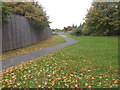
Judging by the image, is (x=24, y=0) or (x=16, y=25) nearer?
(x=16, y=25)

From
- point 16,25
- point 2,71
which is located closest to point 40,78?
point 2,71

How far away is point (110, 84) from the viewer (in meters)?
2.91

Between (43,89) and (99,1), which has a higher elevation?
(99,1)

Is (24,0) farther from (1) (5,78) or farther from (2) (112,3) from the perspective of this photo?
(1) (5,78)

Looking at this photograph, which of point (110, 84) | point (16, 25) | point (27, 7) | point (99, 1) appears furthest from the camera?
point (27, 7)

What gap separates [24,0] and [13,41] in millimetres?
5652

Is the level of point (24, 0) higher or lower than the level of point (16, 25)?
higher

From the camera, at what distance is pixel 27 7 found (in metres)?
11.2

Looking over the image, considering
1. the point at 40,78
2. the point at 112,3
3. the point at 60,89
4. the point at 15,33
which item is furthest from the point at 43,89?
the point at 15,33

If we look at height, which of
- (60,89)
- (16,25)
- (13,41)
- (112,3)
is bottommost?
(60,89)

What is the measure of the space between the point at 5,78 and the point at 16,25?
5.80 m

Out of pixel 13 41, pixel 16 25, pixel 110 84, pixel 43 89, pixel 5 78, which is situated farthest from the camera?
→ pixel 16 25

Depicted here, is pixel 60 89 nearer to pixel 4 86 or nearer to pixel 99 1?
pixel 4 86

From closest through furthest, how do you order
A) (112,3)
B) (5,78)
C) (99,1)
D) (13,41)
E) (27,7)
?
(5,78), (112,3), (99,1), (13,41), (27,7)
